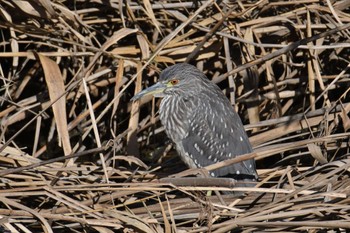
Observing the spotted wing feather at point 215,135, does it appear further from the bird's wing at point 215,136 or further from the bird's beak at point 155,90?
the bird's beak at point 155,90

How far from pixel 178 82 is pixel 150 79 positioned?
350 mm

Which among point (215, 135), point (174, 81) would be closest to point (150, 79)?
point (174, 81)

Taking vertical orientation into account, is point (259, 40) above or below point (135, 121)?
above

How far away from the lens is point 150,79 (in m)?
5.45

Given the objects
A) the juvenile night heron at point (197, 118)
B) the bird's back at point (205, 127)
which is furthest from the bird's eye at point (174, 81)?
the bird's back at point (205, 127)

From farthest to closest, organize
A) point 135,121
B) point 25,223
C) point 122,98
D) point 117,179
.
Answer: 1. point 122,98
2. point 135,121
3. point 117,179
4. point 25,223

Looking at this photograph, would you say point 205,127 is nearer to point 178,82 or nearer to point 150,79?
point 178,82

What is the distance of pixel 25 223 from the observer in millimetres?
4160

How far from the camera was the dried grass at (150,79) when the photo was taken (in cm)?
462

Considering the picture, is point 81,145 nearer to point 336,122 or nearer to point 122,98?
point 122,98

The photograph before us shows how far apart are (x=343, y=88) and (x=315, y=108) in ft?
0.77

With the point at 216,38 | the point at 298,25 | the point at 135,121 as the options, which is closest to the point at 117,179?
the point at 135,121

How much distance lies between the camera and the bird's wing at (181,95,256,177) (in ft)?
16.3

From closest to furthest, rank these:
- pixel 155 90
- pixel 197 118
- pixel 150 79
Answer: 1. pixel 155 90
2. pixel 197 118
3. pixel 150 79
